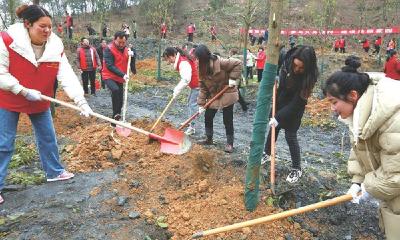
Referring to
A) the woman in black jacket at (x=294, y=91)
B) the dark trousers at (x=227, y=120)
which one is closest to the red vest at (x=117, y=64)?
the dark trousers at (x=227, y=120)

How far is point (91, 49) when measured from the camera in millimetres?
10797

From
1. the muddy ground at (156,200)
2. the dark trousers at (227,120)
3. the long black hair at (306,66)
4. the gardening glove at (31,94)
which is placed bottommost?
the muddy ground at (156,200)

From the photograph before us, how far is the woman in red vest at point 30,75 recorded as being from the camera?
350 cm

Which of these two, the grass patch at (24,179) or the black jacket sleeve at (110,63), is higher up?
the black jacket sleeve at (110,63)

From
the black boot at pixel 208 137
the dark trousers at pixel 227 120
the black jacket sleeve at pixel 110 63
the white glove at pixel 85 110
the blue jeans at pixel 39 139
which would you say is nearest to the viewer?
the blue jeans at pixel 39 139

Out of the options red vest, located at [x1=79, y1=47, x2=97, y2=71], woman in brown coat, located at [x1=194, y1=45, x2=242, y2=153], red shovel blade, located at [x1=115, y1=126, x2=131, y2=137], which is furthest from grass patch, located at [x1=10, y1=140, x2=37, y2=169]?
red vest, located at [x1=79, y1=47, x2=97, y2=71]

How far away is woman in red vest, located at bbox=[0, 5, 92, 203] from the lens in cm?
350

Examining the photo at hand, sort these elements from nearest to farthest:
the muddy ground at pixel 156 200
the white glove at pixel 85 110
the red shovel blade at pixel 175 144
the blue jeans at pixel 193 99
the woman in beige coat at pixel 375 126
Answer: the woman in beige coat at pixel 375 126
the muddy ground at pixel 156 200
the white glove at pixel 85 110
the red shovel blade at pixel 175 144
the blue jeans at pixel 193 99

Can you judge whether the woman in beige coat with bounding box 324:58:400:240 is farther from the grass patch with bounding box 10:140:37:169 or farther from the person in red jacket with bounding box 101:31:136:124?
the person in red jacket with bounding box 101:31:136:124

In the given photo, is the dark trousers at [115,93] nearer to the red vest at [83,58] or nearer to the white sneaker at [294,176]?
the white sneaker at [294,176]

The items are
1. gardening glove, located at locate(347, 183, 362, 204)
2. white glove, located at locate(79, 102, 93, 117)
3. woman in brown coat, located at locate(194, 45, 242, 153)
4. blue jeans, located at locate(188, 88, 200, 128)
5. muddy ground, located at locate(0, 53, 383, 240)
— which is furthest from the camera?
blue jeans, located at locate(188, 88, 200, 128)

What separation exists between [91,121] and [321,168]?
4643mm

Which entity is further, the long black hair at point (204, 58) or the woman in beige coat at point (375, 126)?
the long black hair at point (204, 58)

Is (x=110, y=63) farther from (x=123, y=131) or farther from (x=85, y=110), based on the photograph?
(x=85, y=110)
